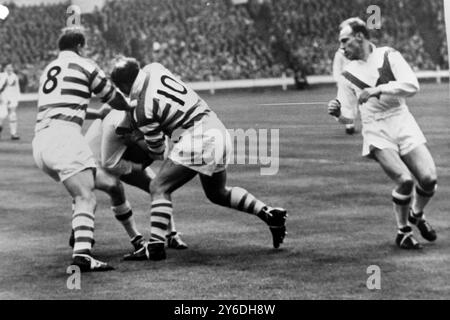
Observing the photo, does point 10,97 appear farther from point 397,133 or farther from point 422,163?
point 422,163

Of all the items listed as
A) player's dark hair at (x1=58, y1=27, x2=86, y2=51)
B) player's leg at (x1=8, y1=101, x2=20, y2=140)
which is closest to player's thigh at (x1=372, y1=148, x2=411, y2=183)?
player's dark hair at (x1=58, y1=27, x2=86, y2=51)

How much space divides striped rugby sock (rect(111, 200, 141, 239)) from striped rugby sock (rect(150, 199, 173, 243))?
1.08ft

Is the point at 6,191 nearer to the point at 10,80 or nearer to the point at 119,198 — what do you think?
the point at 119,198

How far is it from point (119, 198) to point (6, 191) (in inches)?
63.5

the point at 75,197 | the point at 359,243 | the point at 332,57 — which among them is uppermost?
the point at 332,57

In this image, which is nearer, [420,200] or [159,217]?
[159,217]

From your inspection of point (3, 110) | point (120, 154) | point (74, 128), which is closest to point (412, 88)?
point (120, 154)

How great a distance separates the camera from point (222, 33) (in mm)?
7359

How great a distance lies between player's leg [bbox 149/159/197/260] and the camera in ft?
17.3

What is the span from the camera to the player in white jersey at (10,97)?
9430mm

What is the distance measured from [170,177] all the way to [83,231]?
58 centimetres
